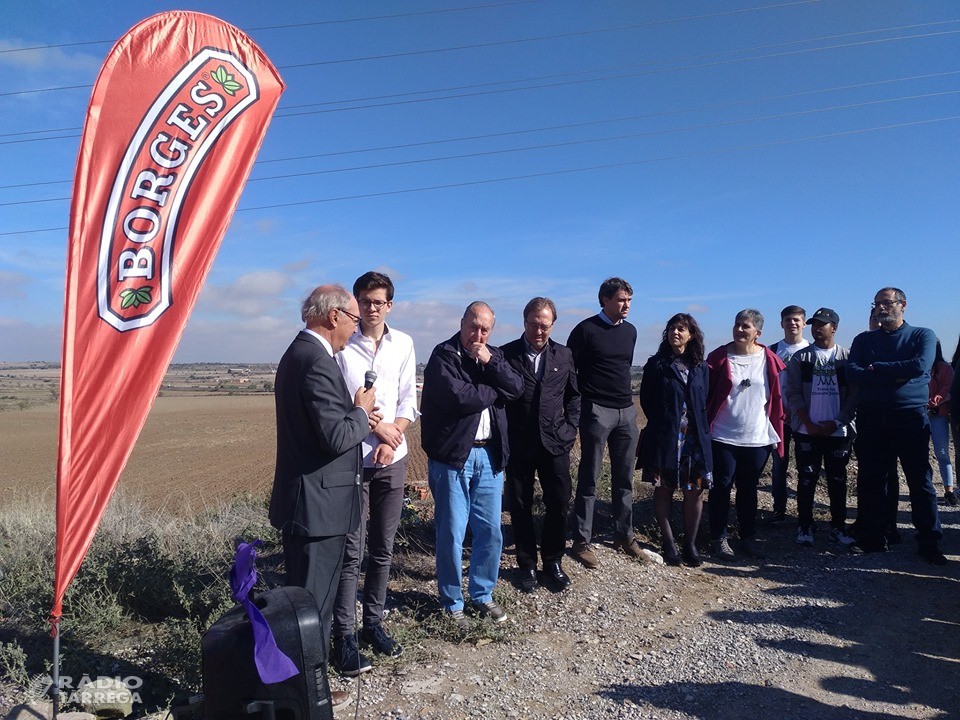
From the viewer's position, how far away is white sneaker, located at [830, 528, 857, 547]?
6.00 meters

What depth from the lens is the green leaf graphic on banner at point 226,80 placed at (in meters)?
3.62

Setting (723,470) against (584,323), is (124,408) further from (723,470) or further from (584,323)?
(723,470)

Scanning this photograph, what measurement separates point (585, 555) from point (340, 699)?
245 cm

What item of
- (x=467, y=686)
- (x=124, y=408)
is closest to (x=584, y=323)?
(x=467, y=686)

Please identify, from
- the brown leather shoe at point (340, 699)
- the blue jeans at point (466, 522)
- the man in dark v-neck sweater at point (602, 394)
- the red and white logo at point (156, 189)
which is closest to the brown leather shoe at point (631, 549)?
the man in dark v-neck sweater at point (602, 394)

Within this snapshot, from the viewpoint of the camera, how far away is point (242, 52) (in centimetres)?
376

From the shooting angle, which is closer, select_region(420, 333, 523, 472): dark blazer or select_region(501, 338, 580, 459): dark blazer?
select_region(420, 333, 523, 472): dark blazer

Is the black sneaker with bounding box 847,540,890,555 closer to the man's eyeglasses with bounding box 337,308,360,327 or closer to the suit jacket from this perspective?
the suit jacket

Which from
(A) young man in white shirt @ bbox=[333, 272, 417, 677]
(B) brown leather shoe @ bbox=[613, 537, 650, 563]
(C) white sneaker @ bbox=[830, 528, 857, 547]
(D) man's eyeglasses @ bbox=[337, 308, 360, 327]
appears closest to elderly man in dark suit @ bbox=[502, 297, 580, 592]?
(B) brown leather shoe @ bbox=[613, 537, 650, 563]

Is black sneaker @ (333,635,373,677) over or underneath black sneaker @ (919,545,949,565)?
underneath

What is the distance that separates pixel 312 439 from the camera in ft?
10.4

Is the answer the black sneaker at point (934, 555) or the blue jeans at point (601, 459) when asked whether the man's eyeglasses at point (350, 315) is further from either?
the black sneaker at point (934, 555)

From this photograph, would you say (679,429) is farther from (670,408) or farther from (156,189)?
(156,189)

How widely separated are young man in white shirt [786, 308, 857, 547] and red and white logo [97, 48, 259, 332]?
17.4 feet
